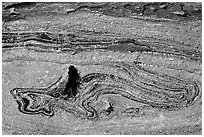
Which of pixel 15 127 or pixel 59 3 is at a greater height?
pixel 59 3

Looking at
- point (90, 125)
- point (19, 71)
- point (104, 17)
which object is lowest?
point (90, 125)

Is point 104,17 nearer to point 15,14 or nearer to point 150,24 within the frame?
point 150,24

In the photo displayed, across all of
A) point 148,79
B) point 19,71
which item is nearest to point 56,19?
point 19,71

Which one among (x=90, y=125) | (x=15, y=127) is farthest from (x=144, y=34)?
(x=15, y=127)
